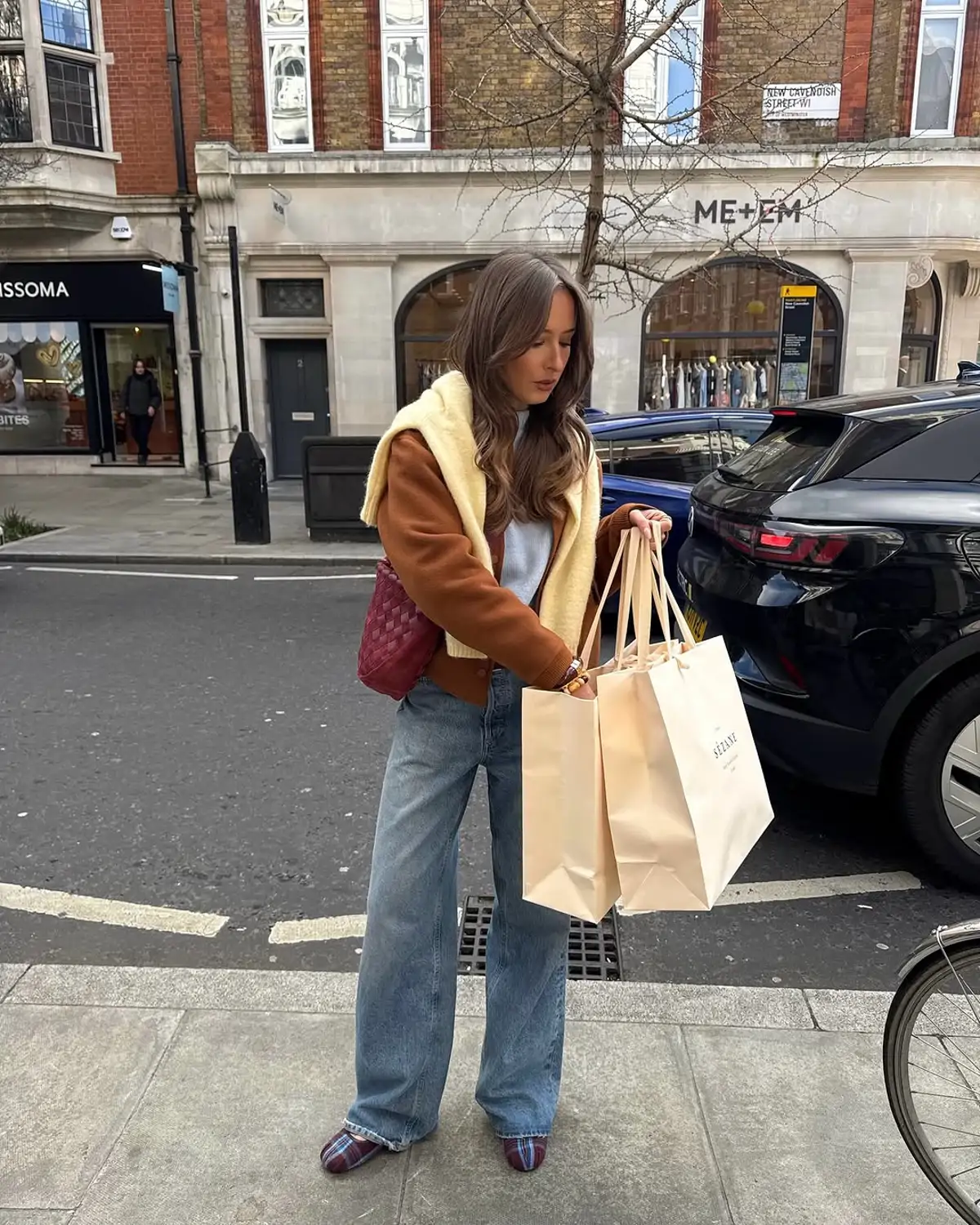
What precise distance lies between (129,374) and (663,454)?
1295cm

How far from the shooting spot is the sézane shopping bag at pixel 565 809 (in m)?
1.75

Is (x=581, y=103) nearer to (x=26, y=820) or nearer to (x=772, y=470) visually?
(x=772, y=470)

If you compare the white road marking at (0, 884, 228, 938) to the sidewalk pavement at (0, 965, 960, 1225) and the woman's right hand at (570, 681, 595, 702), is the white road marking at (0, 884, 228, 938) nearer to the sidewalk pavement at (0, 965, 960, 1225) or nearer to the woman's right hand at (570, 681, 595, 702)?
the sidewalk pavement at (0, 965, 960, 1225)

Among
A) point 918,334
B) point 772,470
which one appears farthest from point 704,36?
point 772,470

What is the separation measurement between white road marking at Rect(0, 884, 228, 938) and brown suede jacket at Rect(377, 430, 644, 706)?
6.57ft

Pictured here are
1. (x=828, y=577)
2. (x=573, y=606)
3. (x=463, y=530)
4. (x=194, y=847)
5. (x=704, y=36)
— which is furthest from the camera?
(x=704, y=36)

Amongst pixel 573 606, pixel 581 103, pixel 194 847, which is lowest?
pixel 194 847

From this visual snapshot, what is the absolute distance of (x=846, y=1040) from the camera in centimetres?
260

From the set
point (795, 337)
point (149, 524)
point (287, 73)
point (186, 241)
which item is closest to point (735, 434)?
point (149, 524)

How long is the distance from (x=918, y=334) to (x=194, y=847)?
50.4 feet

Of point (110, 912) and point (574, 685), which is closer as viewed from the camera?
point (574, 685)

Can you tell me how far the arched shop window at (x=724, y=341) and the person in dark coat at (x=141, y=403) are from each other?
327 inches

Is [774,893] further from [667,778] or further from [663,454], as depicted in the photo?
[663,454]

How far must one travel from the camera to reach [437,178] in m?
15.1
